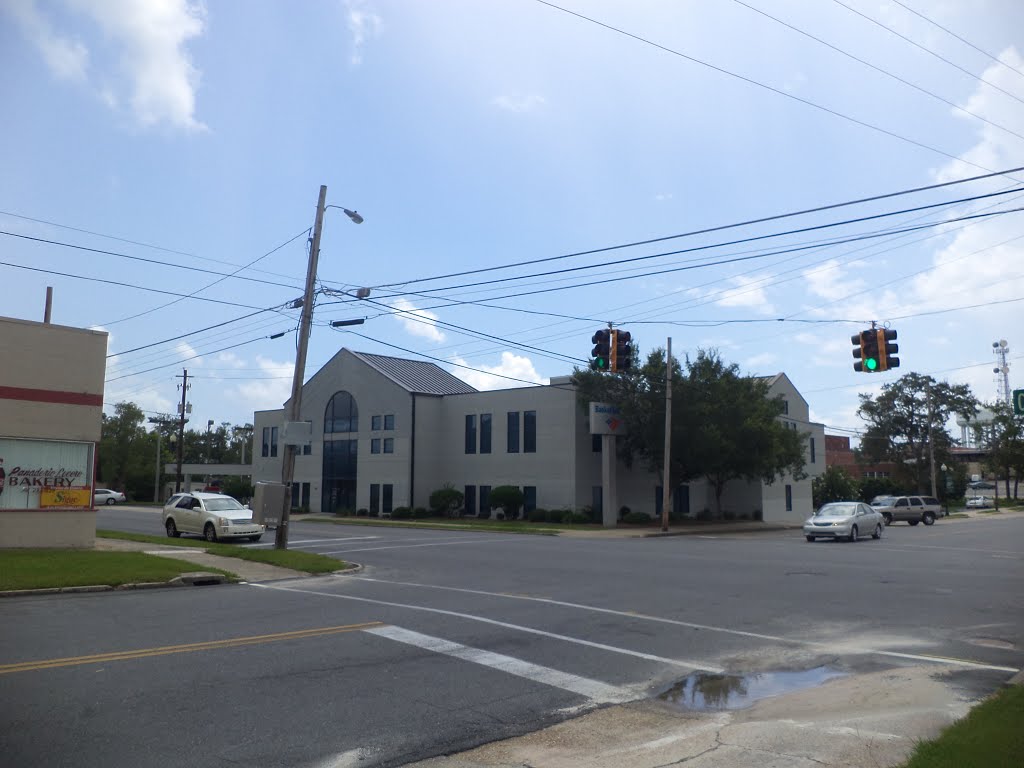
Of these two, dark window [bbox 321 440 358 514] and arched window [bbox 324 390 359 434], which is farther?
arched window [bbox 324 390 359 434]

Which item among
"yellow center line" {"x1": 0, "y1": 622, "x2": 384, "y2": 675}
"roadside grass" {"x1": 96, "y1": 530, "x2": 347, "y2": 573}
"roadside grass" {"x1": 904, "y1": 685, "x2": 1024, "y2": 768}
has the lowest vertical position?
"yellow center line" {"x1": 0, "y1": 622, "x2": 384, "y2": 675}

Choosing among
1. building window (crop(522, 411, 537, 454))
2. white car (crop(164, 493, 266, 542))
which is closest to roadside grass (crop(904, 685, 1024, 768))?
white car (crop(164, 493, 266, 542))

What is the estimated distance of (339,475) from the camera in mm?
56156

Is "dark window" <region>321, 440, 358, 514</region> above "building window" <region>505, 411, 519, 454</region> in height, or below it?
A: below

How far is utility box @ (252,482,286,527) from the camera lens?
73.2 feet

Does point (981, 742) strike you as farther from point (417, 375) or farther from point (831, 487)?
point (831, 487)

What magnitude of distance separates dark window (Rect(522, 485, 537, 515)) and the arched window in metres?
13.3

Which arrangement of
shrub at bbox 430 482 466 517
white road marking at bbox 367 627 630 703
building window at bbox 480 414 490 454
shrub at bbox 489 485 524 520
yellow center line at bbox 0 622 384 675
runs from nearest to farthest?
white road marking at bbox 367 627 630 703 < yellow center line at bbox 0 622 384 675 < shrub at bbox 489 485 524 520 < shrub at bbox 430 482 466 517 < building window at bbox 480 414 490 454

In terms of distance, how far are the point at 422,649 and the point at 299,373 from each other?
46.1 feet

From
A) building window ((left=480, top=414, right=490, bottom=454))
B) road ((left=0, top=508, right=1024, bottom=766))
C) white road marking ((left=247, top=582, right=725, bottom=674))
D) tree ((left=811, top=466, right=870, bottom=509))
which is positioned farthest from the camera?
tree ((left=811, top=466, right=870, bottom=509))

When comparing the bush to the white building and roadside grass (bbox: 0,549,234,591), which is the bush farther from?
roadside grass (bbox: 0,549,234,591)

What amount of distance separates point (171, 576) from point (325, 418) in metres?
41.1

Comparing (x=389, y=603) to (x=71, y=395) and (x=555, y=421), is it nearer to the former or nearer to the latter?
(x=71, y=395)

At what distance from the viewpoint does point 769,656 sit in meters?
10.0
